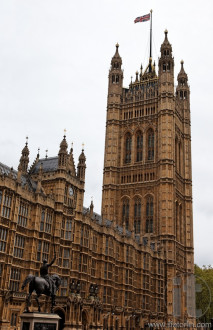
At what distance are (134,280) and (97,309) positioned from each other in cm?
2051

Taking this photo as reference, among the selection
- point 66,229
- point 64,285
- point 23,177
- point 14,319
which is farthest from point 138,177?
point 14,319

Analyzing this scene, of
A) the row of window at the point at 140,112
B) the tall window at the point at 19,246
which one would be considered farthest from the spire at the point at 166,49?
the tall window at the point at 19,246

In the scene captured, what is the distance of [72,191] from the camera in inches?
2350

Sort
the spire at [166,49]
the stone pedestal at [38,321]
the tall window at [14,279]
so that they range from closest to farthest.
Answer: the stone pedestal at [38,321] → the tall window at [14,279] → the spire at [166,49]

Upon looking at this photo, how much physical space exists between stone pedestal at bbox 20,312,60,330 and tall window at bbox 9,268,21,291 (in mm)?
22549

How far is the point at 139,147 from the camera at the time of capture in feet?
358

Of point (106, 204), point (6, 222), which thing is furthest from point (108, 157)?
point (6, 222)

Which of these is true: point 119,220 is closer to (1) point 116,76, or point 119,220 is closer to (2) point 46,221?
(1) point 116,76

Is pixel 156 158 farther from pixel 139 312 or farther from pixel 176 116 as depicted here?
pixel 139 312

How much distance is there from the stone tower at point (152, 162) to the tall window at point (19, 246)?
157 ft

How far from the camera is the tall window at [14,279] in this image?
4719cm

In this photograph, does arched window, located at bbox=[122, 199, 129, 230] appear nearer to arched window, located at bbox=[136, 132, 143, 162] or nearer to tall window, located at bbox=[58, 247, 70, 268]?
arched window, located at bbox=[136, 132, 143, 162]

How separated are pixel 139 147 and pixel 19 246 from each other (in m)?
64.2

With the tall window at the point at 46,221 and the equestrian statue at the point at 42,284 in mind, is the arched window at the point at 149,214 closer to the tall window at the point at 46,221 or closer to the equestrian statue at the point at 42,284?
the tall window at the point at 46,221
